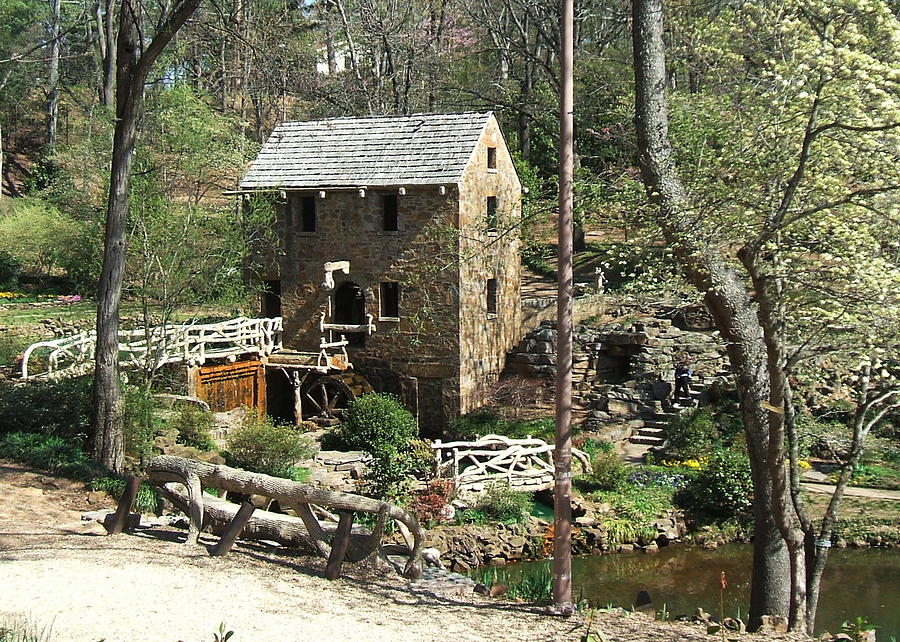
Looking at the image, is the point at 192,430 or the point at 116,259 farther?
the point at 192,430

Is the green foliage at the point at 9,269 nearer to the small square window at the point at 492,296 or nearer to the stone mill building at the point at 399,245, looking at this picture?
the stone mill building at the point at 399,245

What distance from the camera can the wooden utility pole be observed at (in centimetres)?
942

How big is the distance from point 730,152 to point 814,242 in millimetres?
1262

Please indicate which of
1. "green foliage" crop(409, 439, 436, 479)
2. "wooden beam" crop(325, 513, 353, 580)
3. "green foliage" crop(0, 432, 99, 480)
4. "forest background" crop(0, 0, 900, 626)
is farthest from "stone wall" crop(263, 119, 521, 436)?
"wooden beam" crop(325, 513, 353, 580)

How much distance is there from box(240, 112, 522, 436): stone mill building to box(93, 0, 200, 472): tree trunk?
1017cm

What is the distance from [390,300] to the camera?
26.2 metres

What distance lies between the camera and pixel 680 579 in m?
17.0

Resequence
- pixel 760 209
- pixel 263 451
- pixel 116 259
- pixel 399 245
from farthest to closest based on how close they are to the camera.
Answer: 1. pixel 399 245
2. pixel 263 451
3. pixel 116 259
4. pixel 760 209

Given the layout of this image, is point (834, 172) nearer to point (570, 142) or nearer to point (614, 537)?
point (570, 142)

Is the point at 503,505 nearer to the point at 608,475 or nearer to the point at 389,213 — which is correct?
the point at 608,475

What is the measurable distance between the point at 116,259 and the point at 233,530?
252 inches

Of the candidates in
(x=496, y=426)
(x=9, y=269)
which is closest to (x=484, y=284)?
(x=496, y=426)

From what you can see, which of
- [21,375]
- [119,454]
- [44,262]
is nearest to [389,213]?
[21,375]

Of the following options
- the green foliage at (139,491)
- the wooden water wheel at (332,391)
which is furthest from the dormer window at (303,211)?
the green foliage at (139,491)
